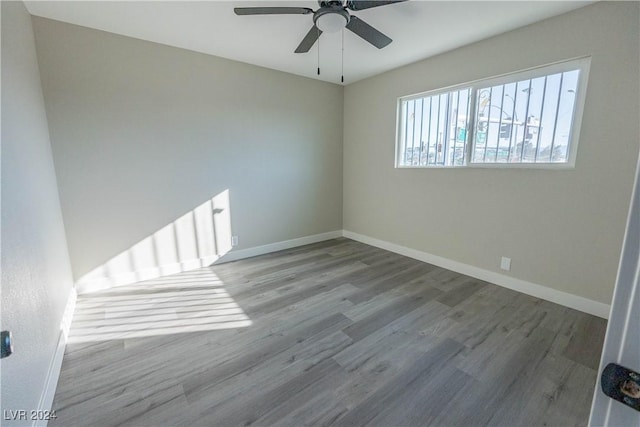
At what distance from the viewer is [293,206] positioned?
4.30m

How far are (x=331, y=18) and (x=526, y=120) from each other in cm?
213

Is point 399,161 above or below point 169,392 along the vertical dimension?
above

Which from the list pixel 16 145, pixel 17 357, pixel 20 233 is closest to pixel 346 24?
pixel 16 145

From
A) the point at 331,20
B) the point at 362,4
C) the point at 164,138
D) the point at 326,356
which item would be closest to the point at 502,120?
the point at 362,4

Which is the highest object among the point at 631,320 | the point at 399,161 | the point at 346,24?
the point at 346,24

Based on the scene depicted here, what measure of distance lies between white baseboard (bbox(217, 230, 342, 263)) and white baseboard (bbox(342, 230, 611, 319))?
1.06m

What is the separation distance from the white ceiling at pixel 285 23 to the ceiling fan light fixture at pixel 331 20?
0.44 m

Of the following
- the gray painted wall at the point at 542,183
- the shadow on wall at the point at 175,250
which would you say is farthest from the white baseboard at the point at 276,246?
the gray painted wall at the point at 542,183

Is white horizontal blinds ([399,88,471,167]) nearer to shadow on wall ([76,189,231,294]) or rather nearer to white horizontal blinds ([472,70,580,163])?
white horizontal blinds ([472,70,580,163])

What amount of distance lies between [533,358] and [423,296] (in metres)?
0.98

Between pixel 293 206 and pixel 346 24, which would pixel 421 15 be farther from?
pixel 293 206

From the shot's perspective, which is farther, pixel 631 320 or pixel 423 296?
pixel 423 296

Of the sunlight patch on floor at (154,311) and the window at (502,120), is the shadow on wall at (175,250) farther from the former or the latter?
the window at (502,120)

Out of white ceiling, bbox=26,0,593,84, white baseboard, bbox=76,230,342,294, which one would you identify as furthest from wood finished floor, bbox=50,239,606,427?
white ceiling, bbox=26,0,593,84
